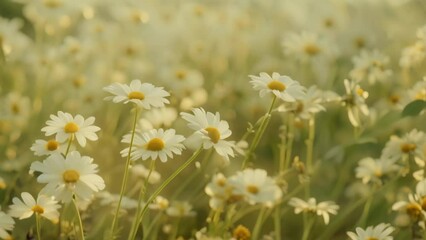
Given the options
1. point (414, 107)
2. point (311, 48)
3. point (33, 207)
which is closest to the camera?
point (33, 207)

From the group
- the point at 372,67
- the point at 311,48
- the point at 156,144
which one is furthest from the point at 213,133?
the point at 311,48

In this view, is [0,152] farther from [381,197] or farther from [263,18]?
[263,18]

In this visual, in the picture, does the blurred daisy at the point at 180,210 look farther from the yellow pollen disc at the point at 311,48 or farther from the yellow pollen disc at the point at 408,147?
the yellow pollen disc at the point at 311,48

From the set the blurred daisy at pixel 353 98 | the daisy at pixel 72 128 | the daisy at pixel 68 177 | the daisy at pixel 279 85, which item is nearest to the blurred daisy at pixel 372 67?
the blurred daisy at pixel 353 98

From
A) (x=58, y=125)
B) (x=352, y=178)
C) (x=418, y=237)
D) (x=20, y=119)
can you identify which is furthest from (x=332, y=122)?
(x=58, y=125)

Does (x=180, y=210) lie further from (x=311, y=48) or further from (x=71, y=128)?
(x=311, y=48)

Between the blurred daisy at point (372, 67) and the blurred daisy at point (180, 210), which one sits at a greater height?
the blurred daisy at point (372, 67)

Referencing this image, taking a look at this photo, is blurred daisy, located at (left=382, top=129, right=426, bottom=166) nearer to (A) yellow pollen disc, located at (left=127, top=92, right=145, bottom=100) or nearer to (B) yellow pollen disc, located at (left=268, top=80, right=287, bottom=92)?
(B) yellow pollen disc, located at (left=268, top=80, right=287, bottom=92)
